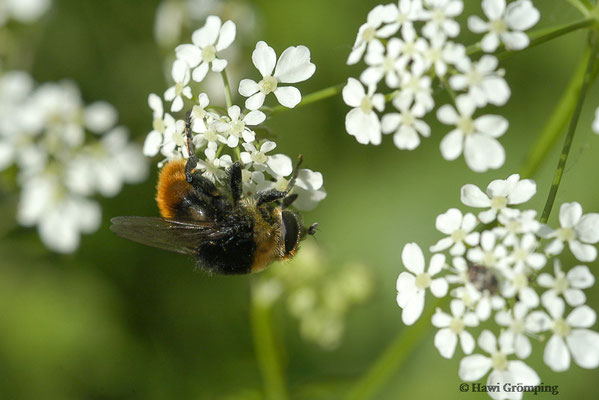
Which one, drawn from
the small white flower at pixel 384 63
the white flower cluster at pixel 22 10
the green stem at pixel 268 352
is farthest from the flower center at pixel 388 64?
the white flower cluster at pixel 22 10

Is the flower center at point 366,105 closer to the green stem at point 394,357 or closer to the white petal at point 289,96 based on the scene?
the white petal at point 289,96

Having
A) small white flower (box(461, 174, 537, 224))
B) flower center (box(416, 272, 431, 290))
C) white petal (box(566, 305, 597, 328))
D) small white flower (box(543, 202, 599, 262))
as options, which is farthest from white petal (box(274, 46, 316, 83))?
white petal (box(566, 305, 597, 328))

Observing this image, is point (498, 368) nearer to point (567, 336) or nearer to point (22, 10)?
point (567, 336)

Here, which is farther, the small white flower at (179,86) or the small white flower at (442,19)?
the small white flower at (179,86)

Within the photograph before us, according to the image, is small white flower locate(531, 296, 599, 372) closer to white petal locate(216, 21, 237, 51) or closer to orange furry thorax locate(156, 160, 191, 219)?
orange furry thorax locate(156, 160, 191, 219)

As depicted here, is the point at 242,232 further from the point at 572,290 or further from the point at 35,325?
the point at 35,325

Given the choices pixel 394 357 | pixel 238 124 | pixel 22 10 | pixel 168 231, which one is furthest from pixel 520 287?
pixel 22 10
